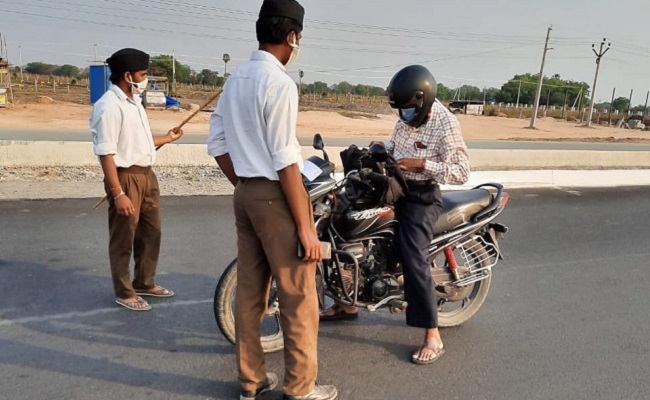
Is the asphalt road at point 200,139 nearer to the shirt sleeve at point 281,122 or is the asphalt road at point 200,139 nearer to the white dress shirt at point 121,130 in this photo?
the white dress shirt at point 121,130

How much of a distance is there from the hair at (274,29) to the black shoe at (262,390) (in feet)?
5.91

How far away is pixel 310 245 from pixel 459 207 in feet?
5.59

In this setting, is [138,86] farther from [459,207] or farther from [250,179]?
[459,207]

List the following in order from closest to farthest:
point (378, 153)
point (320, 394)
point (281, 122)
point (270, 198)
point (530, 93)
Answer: point (281, 122), point (270, 198), point (320, 394), point (378, 153), point (530, 93)

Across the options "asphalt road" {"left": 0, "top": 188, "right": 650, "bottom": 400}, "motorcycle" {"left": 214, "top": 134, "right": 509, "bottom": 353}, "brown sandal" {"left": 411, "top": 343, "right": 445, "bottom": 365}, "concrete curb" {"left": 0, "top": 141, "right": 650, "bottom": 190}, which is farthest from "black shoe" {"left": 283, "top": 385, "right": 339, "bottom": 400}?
"concrete curb" {"left": 0, "top": 141, "right": 650, "bottom": 190}

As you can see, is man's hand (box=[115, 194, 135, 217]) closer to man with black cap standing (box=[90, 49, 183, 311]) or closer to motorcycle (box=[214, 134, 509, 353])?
man with black cap standing (box=[90, 49, 183, 311])

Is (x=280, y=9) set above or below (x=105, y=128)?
above

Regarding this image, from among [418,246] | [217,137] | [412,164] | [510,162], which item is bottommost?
[510,162]

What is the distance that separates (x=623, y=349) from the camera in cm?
402

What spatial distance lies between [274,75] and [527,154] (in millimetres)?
11008

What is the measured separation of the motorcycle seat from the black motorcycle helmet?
694 mm

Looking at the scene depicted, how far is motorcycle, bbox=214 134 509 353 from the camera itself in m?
3.47

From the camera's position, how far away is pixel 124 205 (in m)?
4.07

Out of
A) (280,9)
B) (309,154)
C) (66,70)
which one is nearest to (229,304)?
(280,9)
